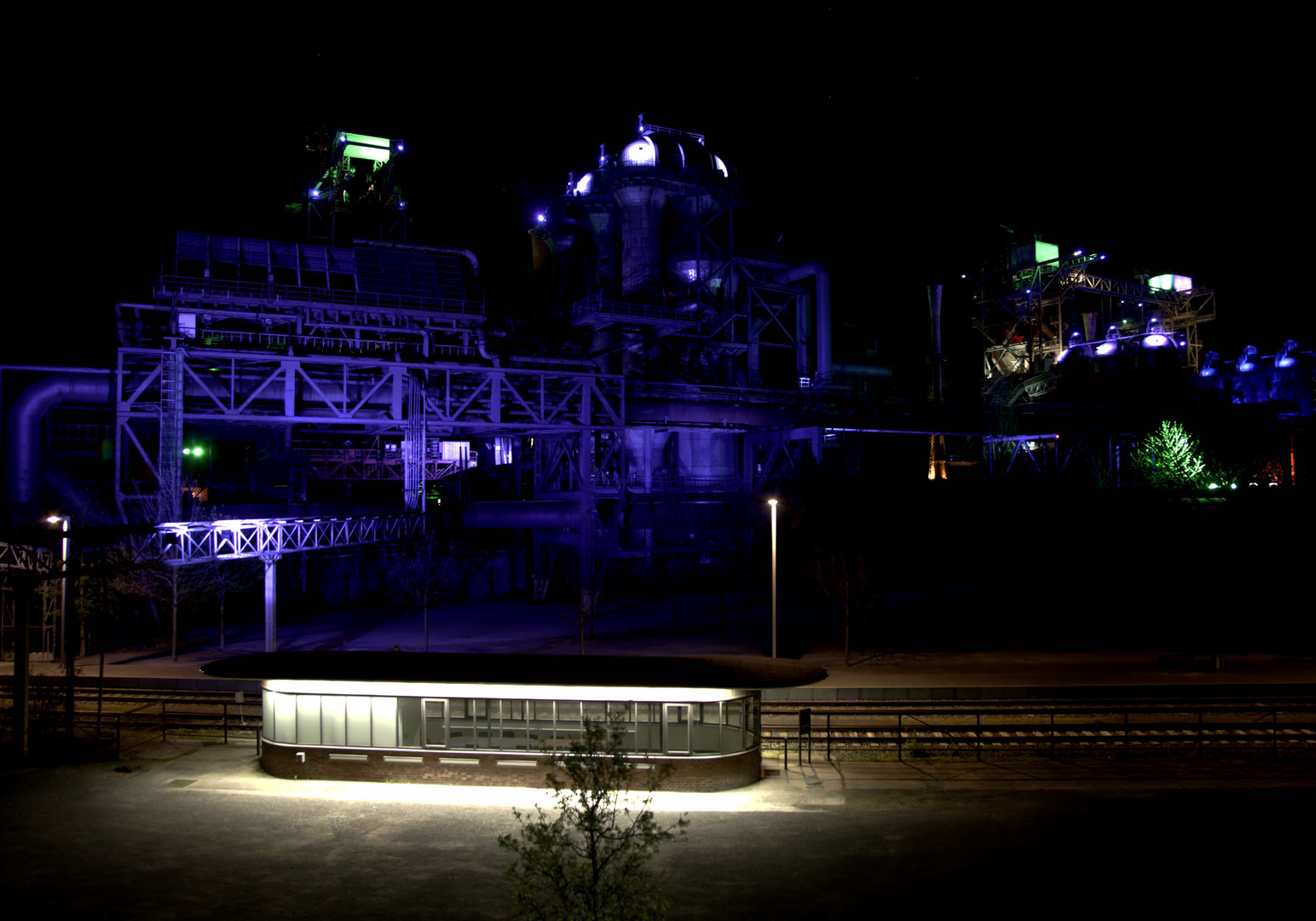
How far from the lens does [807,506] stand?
4088 centimetres

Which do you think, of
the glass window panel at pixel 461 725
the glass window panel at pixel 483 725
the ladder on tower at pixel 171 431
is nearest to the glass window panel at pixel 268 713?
the glass window panel at pixel 461 725

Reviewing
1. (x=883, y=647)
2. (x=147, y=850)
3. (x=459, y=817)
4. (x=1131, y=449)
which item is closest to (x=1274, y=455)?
(x=1131, y=449)

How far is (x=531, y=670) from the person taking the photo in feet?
51.2

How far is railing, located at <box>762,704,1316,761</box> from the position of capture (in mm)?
17781

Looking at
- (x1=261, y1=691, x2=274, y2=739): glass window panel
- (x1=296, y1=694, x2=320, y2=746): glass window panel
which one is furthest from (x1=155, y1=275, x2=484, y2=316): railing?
(x1=296, y1=694, x2=320, y2=746): glass window panel

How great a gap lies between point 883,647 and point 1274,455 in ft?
118

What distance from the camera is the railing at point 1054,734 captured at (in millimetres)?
17781

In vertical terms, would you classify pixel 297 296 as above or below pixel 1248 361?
below

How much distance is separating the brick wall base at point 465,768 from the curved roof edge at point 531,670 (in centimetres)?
138

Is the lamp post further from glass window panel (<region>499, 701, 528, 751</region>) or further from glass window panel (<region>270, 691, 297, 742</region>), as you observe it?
glass window panel (<region>499, 701, 528, 751</region>)

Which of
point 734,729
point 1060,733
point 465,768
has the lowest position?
point 1060,733

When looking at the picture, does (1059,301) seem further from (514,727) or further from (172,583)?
(514,727)

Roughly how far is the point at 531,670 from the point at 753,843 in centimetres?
475

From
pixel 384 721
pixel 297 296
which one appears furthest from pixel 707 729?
pixel 297 296
